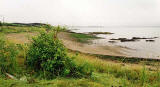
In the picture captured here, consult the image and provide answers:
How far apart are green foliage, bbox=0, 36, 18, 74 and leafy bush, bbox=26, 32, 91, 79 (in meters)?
0.58

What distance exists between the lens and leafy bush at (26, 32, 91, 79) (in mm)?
5168

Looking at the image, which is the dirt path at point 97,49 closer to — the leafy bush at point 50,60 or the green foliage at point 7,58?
the leafy bush at point 50,60

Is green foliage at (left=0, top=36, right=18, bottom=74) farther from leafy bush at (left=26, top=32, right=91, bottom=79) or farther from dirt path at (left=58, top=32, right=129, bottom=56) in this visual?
dirt path at (left=58, top=32, right=129, bottom=56)

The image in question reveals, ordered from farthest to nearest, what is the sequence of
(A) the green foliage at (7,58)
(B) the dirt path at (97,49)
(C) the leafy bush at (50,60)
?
(B) the dirt path at (97,49) < (C) the leafy bush at (50,60) < (A) the green foliage at (7,58)

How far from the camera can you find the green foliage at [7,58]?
4.99 m

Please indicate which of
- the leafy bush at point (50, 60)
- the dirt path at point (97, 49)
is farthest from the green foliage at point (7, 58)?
the dirt path at point (97, 49)

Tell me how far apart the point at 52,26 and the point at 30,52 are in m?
1.26

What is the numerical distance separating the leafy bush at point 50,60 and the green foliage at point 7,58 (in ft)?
1.89

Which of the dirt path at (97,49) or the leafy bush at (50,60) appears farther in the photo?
the dirt path at (97,49)

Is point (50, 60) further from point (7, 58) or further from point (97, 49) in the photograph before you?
point (97, 49)

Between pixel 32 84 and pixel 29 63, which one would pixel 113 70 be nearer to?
pixel 29 63

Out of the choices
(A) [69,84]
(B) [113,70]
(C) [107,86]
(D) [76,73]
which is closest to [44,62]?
(D) [76,73]

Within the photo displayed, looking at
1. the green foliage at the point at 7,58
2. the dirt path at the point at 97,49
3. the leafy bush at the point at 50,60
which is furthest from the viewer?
the dirt path at the point at 97,49

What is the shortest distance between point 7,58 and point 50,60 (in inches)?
58.0
